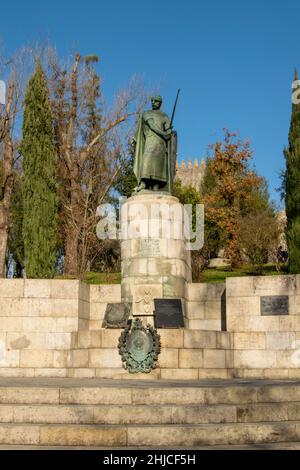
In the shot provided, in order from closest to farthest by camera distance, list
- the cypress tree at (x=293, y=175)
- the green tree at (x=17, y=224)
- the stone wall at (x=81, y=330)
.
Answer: the stone wall at (x=81, y=330), the cypress tree at (x=293, y=175), the green tree at (x=17, y=224)

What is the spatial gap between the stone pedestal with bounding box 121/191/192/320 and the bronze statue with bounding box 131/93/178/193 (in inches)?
24.3

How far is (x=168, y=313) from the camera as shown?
538 inches

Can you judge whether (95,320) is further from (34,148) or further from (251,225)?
(251,225)

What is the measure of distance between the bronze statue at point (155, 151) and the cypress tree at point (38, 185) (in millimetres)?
9627

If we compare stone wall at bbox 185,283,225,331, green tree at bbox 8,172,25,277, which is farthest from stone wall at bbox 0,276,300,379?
green tree at bbox 8,172,25,277

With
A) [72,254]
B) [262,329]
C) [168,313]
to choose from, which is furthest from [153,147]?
[72,254]

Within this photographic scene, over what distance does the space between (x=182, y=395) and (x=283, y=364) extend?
7.13 metres

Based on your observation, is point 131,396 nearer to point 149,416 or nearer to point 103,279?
point 149,416

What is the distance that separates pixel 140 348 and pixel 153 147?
18.9ft

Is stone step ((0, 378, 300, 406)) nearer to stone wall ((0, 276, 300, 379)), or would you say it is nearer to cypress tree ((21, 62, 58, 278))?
stone wall ((0, 276, 300, 379))

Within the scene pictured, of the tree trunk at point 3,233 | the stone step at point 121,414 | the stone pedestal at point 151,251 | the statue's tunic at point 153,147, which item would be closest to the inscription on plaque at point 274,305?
the stone pedestal at point 151,251

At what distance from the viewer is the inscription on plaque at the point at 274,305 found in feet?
47.6

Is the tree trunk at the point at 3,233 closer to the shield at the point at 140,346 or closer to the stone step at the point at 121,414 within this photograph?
the shield at the point at 140,346
